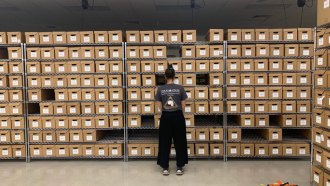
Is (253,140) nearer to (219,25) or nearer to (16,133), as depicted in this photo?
(16,133)

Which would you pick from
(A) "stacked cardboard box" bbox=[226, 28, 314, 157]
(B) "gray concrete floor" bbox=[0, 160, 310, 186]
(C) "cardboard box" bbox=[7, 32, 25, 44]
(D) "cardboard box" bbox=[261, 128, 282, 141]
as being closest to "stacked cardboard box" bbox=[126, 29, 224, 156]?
(A) "stacked cardboard box" bbox=[226, 28, 314, 157]

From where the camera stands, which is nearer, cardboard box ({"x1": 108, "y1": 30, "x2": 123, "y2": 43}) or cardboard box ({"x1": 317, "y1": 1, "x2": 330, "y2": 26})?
cardboard box ({"x1": 317, "y1": 1, "x2": 330, "y2": 26})

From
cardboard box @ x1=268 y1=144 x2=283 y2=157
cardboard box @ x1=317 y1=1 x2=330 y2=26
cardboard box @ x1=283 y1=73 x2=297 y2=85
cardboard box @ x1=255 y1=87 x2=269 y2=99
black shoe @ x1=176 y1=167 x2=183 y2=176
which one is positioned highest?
cardboard box @ x1=317 y1=1 x2=330 y2=26

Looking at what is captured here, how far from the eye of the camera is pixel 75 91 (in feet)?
15.1

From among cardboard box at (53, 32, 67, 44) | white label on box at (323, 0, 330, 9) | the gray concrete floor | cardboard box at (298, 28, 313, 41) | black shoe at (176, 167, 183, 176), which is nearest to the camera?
white label on box at (323, 0, 330, 9)

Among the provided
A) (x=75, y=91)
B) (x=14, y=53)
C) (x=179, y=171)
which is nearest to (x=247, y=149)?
(x=179, y=171)

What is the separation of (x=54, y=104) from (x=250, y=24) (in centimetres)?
657

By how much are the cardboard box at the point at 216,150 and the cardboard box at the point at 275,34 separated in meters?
2.16

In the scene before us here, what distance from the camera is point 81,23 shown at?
7867mm

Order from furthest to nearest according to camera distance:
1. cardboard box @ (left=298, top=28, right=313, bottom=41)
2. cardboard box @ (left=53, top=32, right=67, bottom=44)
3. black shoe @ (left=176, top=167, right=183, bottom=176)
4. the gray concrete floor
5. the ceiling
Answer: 1. the ceiling
2. cardboard box @ (left=53, top=32, right=67, bottom=44)
3. cardboard box @ (left=298, top=28, right=313, bottom=41)
4. black shoe @ (left=176, top=167, right=183, bottom=176)
5. the gray concrete floor

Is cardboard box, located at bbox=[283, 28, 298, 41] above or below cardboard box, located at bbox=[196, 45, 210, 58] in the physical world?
above

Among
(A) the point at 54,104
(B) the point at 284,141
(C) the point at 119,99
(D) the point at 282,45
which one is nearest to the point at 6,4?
(A) the point at 54,104

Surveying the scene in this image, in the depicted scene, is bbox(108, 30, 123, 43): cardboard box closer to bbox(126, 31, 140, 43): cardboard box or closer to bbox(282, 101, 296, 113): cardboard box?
bbox(126, 31, 140, 43): cardboard box

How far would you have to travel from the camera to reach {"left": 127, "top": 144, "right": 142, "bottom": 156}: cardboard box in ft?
15.2
